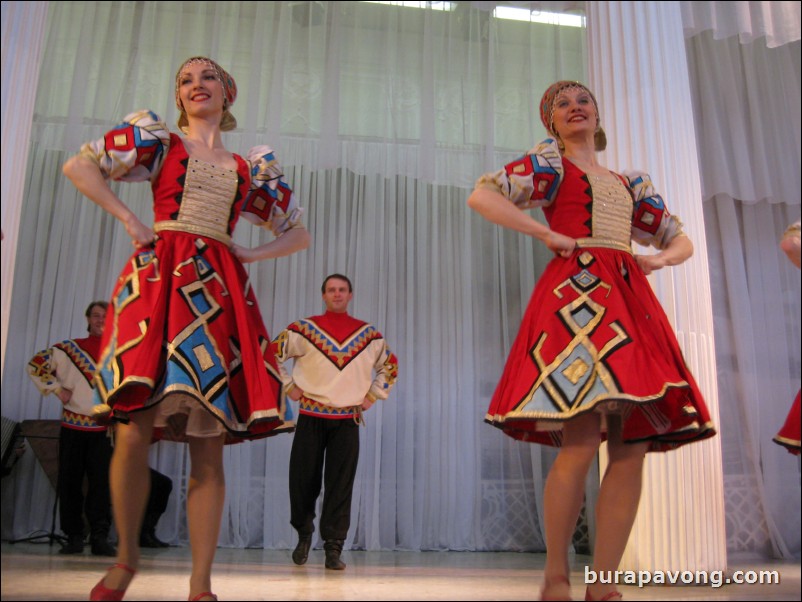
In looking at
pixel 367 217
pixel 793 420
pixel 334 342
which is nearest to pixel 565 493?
pixel 793 420

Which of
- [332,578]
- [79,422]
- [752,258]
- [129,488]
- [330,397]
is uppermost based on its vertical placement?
[752,258]

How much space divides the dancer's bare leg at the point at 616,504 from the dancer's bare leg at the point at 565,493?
0.33 feet

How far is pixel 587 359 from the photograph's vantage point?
2186 millimetres

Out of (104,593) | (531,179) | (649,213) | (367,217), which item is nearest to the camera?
(104,593)

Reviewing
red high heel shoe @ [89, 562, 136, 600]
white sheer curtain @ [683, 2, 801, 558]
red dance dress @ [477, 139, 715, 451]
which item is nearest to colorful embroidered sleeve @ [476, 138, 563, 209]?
red dance dress @ [477, 139, 715, 451]

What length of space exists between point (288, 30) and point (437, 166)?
4.23 ft

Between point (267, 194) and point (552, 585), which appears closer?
point (552, 585)

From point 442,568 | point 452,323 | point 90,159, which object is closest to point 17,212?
point 90,159

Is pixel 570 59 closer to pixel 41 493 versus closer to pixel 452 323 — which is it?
pixel 452 323

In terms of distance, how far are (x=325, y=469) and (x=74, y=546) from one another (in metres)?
1.37

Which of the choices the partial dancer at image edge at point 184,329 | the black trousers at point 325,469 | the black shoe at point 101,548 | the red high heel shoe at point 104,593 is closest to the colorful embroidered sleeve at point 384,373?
the black trousers at point 325,469

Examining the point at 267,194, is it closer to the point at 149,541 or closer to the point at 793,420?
the point at 793,420

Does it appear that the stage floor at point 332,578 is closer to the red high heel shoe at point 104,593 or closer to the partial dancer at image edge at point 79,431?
the red high heel shoe at point 104,593

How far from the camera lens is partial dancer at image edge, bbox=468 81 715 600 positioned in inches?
83.9
